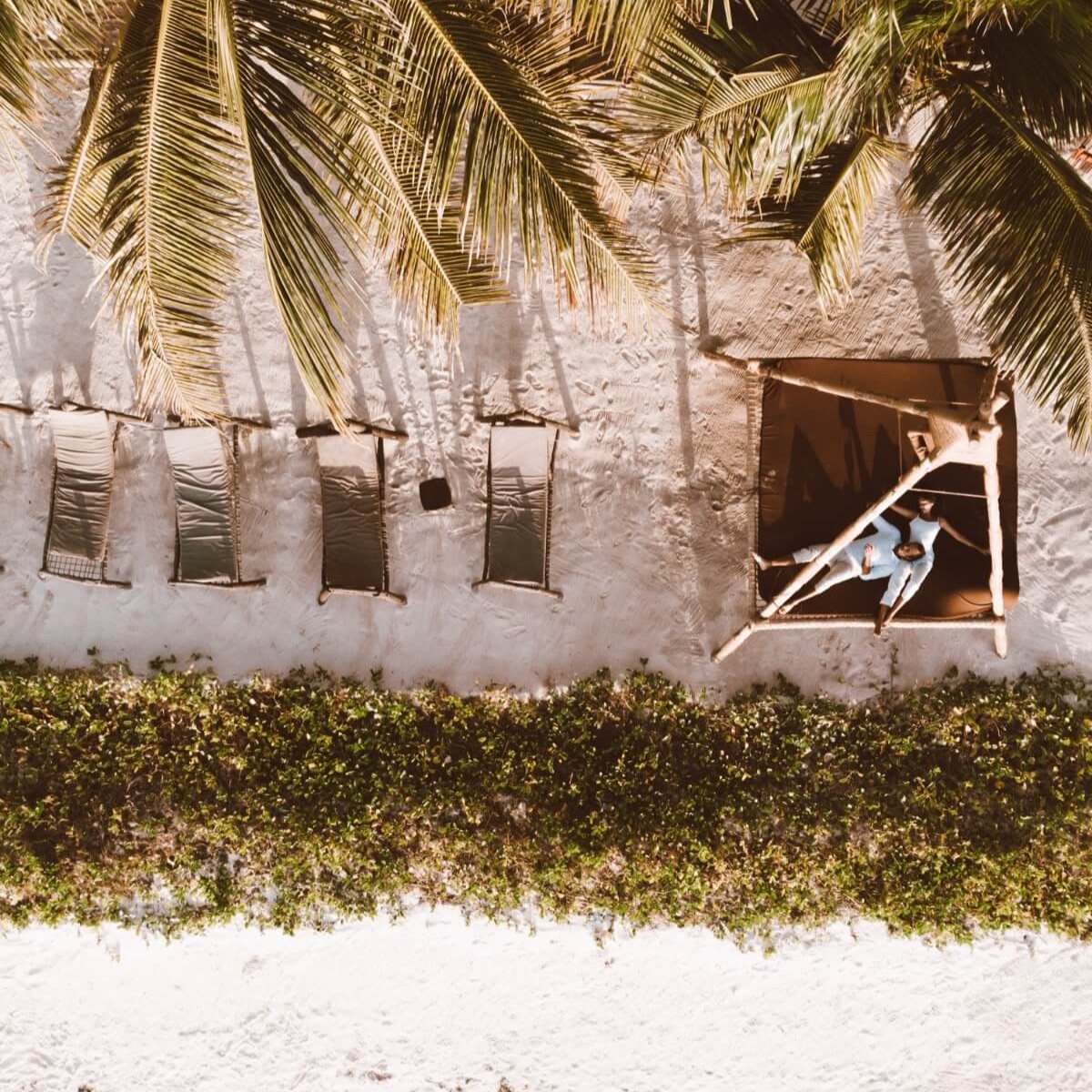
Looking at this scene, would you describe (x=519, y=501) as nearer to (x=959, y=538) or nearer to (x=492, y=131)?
(x=492, y=131)

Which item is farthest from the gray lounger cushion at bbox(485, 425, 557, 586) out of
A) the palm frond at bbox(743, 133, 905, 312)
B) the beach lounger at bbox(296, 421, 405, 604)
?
the palm frond at bbox(743, 133, 905, 312)

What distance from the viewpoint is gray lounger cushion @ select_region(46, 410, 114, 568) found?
511 centimetres

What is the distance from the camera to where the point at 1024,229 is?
3340mm

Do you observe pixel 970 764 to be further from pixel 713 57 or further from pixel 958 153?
pixel 713 57

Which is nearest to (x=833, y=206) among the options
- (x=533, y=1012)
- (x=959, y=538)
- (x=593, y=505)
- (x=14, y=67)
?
(x=959, y=538)

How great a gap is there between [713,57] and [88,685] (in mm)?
4968

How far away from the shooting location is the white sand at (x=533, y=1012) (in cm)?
516

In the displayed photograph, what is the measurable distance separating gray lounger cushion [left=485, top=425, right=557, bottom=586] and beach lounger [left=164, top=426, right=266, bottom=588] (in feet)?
5.09

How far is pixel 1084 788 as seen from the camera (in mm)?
4922

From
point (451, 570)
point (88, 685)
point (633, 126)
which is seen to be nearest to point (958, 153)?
point (633, 126)

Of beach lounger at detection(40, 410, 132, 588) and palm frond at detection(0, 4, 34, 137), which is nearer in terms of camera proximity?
palm frond at detection(0, 4, 34, 137)

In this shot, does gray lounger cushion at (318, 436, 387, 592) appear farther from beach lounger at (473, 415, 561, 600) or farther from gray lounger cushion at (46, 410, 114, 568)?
gray lounger cushion at (46, 410, 114, 568)

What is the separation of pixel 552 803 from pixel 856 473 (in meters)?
2.70

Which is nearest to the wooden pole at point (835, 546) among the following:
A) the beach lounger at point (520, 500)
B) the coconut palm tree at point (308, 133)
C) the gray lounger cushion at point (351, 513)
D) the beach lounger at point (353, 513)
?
the beach lounger at point (520, 500)
